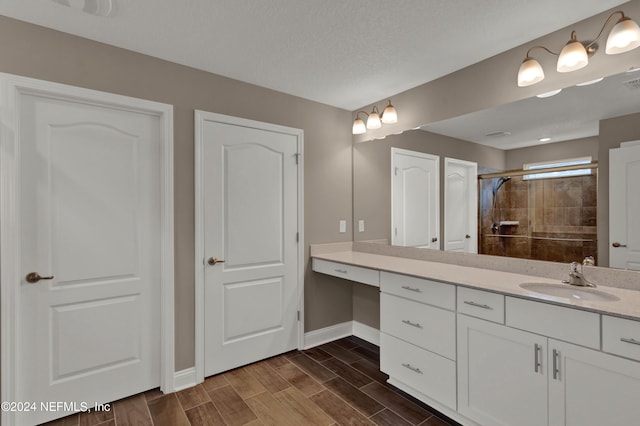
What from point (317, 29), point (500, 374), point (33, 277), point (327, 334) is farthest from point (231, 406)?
point (317, 29)

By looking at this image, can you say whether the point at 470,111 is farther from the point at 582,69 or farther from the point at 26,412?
the point at 26,412

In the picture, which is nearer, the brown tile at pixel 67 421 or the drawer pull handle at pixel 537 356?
the drawer pull handle at pixel 537 356

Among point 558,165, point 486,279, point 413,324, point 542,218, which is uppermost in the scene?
point 558,165

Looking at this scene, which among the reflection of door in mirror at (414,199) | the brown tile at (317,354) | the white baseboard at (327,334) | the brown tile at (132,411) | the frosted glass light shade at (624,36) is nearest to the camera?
the frosted glass light shade at (624,36)

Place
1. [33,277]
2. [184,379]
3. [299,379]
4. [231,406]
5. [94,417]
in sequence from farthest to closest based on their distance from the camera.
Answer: [299,379] → [184,379] → [231,406] → [94,417] → [33,277]

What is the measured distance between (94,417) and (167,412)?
45cm

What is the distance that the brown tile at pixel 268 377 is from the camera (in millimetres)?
2309

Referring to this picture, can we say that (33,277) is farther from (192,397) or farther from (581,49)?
(581,49)

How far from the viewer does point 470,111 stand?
7.53 feet

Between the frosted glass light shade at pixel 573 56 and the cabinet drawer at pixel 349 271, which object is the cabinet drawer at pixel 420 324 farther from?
the frosted glass light shade at pixel 573 56

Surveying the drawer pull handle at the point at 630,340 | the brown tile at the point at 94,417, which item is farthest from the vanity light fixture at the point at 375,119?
the brown tile at the point at 94,417

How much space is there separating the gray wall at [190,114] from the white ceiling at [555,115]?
122cm

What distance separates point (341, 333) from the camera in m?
3.24

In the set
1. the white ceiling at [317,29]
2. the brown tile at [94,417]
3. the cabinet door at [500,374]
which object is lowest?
the brown tile at [94,417]
